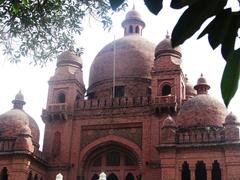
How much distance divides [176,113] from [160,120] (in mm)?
808

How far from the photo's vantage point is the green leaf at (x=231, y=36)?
2.48 ft

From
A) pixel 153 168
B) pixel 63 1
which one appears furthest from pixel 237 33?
pixel 153 168

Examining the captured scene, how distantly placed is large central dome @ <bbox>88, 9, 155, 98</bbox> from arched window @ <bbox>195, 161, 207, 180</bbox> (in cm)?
574

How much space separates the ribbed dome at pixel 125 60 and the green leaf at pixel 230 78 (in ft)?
72.6

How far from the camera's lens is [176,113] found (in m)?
19.9

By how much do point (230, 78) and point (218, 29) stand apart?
0.09 metres

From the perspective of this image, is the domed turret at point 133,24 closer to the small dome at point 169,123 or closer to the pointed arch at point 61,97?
the pointed arch at point 61,97

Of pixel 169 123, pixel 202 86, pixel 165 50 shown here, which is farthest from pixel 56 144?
pixel 202 86

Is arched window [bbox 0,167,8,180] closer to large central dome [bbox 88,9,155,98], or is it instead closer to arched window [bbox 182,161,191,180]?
large central dome [bbox 88,9,155,98]

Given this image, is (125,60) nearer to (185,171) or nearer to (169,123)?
(169,123)

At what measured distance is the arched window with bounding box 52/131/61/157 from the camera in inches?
816

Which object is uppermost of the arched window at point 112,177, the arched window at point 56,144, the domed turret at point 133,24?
the domed turret at point 133,24

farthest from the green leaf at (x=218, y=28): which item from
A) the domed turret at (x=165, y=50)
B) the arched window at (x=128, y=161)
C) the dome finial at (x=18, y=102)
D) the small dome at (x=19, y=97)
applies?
the small dome at (x=19, y=97)

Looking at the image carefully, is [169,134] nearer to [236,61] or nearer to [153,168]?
[153,168]
